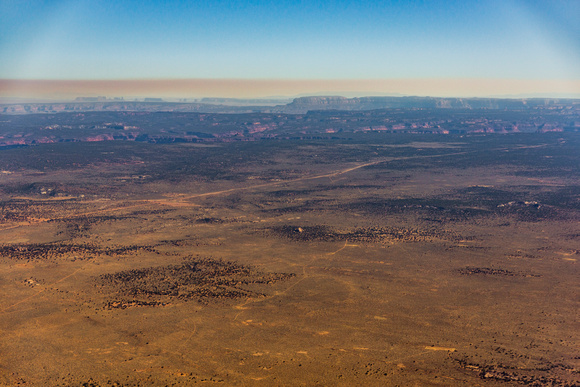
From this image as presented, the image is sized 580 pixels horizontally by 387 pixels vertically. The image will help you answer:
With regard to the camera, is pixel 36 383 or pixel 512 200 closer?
pixel 36 383

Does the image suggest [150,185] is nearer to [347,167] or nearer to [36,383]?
[347,167]

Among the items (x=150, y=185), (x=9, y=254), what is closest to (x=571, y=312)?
(x=9, y=254)

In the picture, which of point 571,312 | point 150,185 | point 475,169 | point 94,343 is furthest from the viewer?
point 475,169

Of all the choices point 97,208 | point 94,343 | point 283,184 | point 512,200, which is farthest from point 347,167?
point 94,343

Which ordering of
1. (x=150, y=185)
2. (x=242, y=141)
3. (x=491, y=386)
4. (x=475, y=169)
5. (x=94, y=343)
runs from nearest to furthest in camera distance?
(x=491, y=386) → (x=94, y=343) → (x=150, y=185) → (x=475, y=169) → (x=242, y=141)

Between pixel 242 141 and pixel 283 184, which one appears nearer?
pixel 283 184

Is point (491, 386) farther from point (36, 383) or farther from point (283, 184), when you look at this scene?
point (283, 184)

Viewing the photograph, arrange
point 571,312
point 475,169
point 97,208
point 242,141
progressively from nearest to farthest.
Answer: point 571,312 < point 97,208 < point 475,169 < point 242,141

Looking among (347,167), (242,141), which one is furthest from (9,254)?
(242,141)

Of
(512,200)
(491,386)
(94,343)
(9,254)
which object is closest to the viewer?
(491,386)
